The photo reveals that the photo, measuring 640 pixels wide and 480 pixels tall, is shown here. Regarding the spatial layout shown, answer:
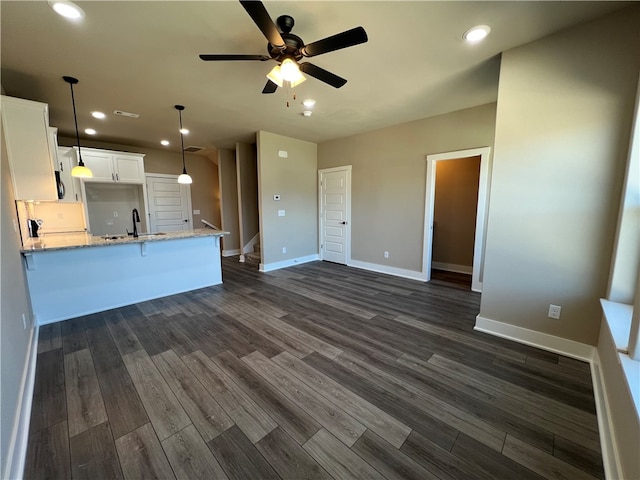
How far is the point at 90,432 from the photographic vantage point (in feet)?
5.12

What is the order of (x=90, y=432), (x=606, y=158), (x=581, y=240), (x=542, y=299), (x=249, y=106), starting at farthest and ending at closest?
1. (x=249, y=106)
2. (x=542, y=299)
3. (x=581, y=240)
4. (x=606, y=158)
5. (x=90, y=432)

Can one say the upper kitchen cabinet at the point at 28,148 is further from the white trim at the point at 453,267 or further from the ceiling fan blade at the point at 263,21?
the white trim at the point at 453,267

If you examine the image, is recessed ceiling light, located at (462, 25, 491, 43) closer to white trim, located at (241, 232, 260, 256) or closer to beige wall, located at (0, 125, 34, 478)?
beige wall, located at (0, 125, 34, 478)

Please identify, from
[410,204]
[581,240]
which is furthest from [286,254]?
[581,240]

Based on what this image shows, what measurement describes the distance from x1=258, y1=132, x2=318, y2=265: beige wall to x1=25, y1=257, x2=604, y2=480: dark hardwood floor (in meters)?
2.49

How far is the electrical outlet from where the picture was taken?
2.34m

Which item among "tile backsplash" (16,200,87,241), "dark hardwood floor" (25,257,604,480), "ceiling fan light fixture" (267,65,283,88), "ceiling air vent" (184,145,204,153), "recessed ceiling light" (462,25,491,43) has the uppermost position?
"ceiling air vent" (184,145,204,153)

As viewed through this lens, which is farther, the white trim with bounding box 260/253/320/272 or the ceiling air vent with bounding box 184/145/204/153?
the ceiling air vent with bounding box 184/145/204/153

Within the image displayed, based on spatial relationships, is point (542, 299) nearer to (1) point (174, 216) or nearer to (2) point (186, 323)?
(2) point (186, 323)

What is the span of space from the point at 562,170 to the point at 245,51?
3095mm

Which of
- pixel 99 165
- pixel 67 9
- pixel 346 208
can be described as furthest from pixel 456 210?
pixel 99 165

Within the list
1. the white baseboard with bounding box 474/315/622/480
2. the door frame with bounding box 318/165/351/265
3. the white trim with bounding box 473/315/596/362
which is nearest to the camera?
the white baseboard with bounding box 474/315/622/480

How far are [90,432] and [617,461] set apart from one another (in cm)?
293

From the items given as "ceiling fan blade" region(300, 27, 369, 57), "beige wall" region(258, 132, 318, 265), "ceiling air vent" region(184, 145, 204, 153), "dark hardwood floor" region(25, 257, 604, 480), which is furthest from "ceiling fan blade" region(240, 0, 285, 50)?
"ceiling air vent" region(184, 145, 204, 153)
